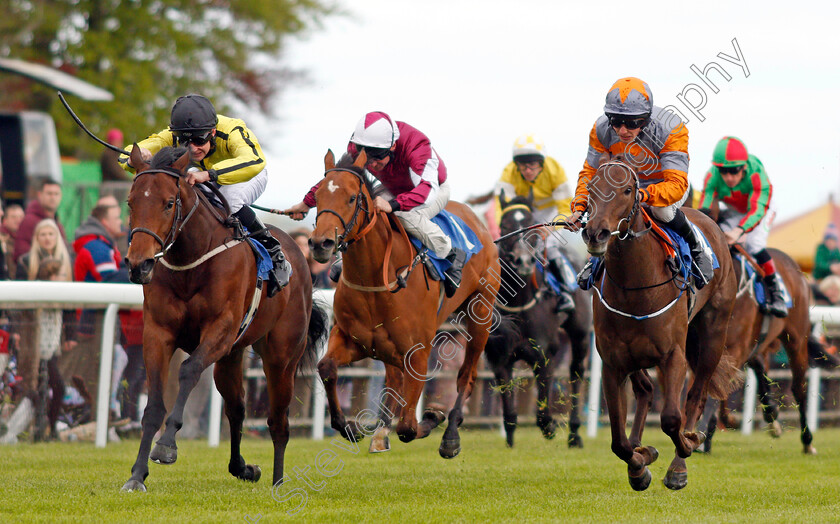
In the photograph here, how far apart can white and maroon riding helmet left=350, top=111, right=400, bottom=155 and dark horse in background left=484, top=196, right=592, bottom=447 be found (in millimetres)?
2553

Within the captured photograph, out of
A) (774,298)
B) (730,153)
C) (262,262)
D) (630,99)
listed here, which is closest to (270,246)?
(262,262)

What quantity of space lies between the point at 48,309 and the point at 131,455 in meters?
1.27

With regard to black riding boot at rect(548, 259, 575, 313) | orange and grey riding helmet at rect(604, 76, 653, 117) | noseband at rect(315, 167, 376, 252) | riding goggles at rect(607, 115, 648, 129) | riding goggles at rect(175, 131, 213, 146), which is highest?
orange and grey riding helmet at rect(604, 76, 653, 117)

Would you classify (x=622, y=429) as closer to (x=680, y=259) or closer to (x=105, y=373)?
(x=680, y=259)

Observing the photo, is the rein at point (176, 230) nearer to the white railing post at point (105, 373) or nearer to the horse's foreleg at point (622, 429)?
the horse's foreleg at point (622, 429)

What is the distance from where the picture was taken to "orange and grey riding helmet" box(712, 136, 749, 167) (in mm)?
8664

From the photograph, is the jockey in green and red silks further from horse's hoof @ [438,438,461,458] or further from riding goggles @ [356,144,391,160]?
riding goggles @ [356,144,391,160]

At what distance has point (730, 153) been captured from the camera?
868 centimetres

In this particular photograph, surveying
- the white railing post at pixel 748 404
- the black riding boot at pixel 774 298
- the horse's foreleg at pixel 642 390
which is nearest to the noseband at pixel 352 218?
the horse's foreleg at pixel 642 390

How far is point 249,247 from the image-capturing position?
20.7ft

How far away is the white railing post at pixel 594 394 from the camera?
10523mm

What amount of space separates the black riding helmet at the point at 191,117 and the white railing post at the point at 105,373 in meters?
2.47

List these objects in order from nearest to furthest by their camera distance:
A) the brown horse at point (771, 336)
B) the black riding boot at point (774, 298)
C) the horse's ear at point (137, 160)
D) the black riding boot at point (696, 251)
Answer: the horse's ear at point (137, 160) < the black riding boot at point (696, 251) < the brown horse at point (771, 336) < the black riding boot at point (774, 298)

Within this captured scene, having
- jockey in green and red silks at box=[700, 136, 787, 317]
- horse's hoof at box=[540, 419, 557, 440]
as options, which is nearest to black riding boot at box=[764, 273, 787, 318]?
jockey in green and red silks at box=[700, 136, 787, 317]
